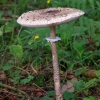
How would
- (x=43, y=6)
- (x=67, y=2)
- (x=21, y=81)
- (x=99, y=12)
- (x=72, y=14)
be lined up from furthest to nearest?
(x=43, y=6) → (x=99, y=12) → (x=67, y=2) → (x=21, y=81) → (x=72, y=14)

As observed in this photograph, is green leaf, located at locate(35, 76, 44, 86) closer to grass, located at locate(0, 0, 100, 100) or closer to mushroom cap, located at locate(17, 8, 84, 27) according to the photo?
grass, located at locate(0, 0, 100, 100)

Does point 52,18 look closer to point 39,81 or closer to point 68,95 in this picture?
point 68,95

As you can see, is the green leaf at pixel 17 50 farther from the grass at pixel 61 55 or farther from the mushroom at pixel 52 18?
the mushroom at pixel 52 18

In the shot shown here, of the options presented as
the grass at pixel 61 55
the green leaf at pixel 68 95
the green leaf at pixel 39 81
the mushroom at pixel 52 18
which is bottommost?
the green leaf at pixel 68 95

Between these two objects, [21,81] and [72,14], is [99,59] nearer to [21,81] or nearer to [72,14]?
[21,81]

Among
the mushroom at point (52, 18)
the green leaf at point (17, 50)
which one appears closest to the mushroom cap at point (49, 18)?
the mushroom at point (52, 18)

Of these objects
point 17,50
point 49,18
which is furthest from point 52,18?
point 17,50

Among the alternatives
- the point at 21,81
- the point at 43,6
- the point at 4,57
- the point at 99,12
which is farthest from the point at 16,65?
the point at 43,6

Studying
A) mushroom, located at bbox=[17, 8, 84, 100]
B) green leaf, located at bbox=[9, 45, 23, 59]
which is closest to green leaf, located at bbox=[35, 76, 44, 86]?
green leaf, located at bbox=[9, 45, 23, 59]
